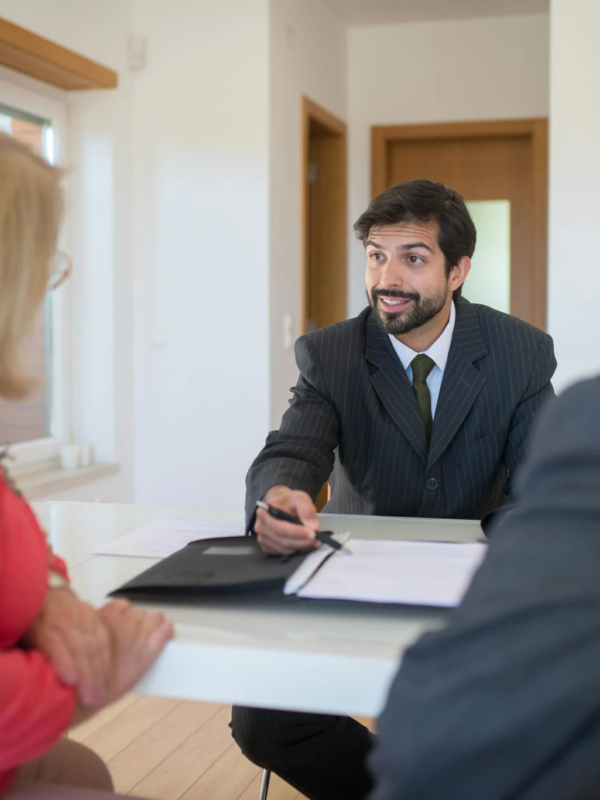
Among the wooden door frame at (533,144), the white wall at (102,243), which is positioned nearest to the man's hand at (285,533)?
the white wall at (102,243)

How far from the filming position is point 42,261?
1.03m

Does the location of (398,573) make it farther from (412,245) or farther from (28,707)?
(412,245)

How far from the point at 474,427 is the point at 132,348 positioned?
2.32 metres

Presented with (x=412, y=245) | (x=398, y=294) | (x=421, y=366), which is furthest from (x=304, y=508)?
(x=412, y=245)

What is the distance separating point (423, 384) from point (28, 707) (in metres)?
1.31

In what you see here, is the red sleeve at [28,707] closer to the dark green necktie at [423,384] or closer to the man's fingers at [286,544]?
the man's fingers at [286,544]

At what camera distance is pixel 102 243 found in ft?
12.4

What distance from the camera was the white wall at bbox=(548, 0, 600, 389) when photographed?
3.42 metres

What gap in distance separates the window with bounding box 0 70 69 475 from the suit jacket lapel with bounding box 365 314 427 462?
167 centimetres

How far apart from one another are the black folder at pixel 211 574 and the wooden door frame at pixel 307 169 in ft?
10.3

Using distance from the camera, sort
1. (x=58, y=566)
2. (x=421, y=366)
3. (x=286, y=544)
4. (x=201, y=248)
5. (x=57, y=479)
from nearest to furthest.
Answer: (x=58, y=566) → (x=286, y=544) → (x=421, y=366) → (x=57, y=479) → (x=201, y=248)

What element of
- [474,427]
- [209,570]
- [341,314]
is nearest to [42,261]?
[209,570]

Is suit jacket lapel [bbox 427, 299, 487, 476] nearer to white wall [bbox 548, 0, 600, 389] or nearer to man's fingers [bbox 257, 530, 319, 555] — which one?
man's fingers [bbox 257, 530, 319, 555]

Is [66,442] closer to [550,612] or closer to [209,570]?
[209,570]
